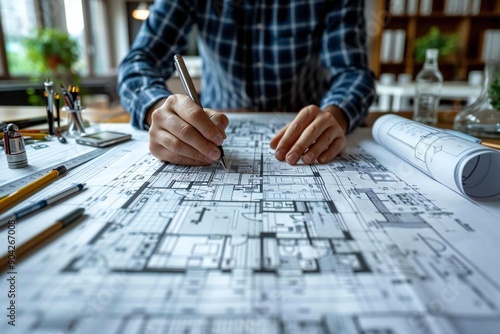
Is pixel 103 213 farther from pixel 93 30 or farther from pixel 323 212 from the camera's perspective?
pixel 93 30

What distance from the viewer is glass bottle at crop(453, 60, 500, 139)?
0.65 metres

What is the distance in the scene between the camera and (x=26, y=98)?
2.21m

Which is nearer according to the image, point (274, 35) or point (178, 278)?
point (178, 278)

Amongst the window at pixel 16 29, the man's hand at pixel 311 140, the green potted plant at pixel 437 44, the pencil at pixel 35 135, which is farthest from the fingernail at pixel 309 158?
Answer: the window at pixel 16 29

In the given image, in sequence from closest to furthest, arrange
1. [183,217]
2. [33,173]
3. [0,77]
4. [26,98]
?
[183,217], [33,173], [26,98], [0,77]

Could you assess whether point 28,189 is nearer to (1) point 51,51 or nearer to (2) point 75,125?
(2) point 75,125

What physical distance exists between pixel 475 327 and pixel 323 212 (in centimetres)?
17

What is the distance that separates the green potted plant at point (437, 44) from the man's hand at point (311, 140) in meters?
2.72

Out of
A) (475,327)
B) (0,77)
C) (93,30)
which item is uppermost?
(93,30)

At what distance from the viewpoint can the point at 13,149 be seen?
47 centimetres

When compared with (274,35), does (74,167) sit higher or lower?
lower

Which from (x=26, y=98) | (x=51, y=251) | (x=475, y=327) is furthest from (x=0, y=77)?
(x=475, y=327)

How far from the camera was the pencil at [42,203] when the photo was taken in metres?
0.32

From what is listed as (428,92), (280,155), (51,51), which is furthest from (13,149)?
(51,51)
